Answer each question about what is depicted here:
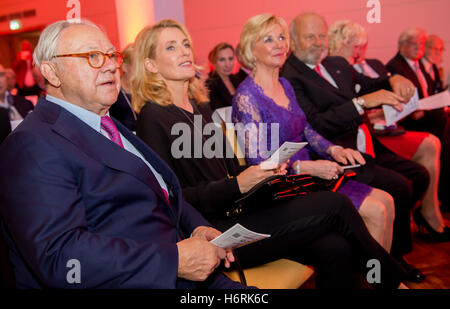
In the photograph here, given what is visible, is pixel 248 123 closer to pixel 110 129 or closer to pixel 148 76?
pixel 148 76

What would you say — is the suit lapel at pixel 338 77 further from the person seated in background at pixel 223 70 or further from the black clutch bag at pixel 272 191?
the person seated in background at pixel 223 70

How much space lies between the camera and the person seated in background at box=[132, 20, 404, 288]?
65.1 inches

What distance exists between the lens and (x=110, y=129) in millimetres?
1396

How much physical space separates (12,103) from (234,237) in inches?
154

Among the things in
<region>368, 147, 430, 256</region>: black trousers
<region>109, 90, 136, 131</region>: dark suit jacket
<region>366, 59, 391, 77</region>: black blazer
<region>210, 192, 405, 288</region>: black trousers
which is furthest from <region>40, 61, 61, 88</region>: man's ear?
<region>366, 59, 391, 77</region>: black blazer

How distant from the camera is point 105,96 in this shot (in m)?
1.31

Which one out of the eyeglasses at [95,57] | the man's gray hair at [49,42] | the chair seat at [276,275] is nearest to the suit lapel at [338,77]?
the chair seat at [276,275]

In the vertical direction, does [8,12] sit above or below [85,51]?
above

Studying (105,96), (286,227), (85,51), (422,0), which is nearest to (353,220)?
(286,227)

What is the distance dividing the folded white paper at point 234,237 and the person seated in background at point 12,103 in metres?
3.50

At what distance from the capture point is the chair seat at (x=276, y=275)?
1.57 m

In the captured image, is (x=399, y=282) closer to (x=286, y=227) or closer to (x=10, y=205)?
(x=286, y=227)

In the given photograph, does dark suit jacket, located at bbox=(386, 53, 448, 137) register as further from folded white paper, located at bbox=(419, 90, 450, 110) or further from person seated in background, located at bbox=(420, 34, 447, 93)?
folded white paper, located at bbox=(419, 90, 450, 110)

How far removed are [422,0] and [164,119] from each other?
2921 mm
